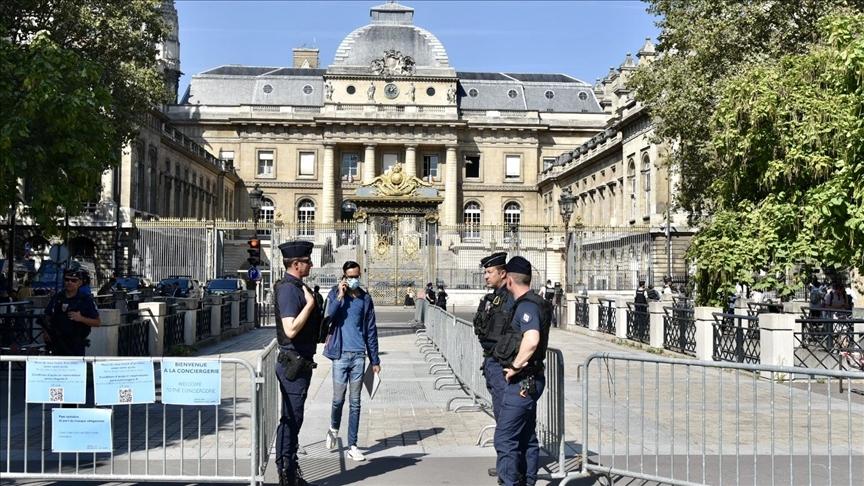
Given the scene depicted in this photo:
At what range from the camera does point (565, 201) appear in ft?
101

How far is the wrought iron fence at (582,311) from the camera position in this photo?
28.9 meters

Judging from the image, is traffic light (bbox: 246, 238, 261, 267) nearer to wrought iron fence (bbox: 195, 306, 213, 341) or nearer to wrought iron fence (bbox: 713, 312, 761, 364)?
wrought iron fence (bbox: 195, 306, 213, 341)

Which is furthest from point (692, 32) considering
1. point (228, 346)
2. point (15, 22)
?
point (15, 22)

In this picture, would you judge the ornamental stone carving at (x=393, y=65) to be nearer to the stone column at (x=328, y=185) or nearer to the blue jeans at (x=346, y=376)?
the stone column at (x=328, y=185)

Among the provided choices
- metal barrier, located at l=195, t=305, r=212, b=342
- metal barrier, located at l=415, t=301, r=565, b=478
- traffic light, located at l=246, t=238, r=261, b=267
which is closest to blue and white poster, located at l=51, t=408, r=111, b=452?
metal barrier, located at l=415, t=301, r=565, b=478

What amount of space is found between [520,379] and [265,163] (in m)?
71.3

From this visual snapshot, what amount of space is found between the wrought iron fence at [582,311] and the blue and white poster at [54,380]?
22716mm

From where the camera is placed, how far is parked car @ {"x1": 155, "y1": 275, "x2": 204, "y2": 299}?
1261 inches

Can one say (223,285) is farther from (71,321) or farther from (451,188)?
(451,188)

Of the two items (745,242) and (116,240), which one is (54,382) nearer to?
(745,242)

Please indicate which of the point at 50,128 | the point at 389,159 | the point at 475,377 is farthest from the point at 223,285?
the point at 389,159

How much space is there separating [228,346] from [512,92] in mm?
64601

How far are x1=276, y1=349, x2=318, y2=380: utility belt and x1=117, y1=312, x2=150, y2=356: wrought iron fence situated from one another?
27.1ft

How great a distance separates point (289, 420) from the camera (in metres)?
7.28
